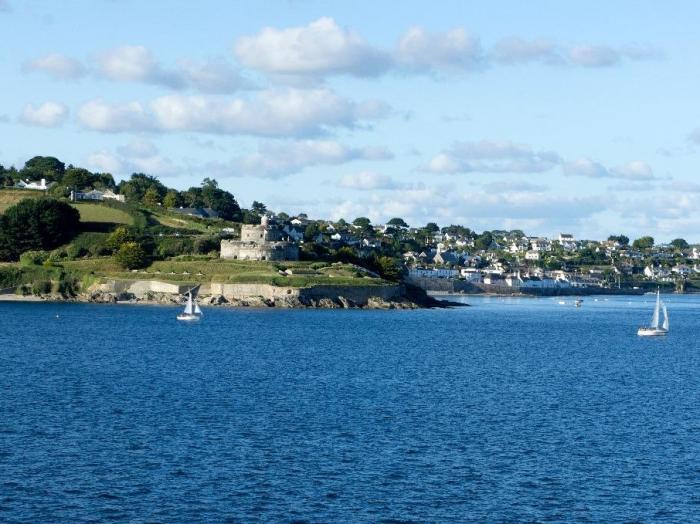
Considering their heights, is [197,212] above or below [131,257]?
above

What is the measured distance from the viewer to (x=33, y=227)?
141m

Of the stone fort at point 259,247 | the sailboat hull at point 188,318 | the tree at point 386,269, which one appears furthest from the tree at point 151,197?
the sailboat hull at point 188,318

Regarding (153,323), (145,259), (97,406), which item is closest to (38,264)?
(145,259)

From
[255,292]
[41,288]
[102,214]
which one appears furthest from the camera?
[102,214]

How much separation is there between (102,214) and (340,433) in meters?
126

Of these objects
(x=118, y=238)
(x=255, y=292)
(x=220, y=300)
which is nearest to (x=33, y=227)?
(x=118, y=238)

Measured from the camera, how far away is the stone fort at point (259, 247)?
137000mm

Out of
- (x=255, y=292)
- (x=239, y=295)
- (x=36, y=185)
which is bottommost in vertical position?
(x=239, y=295)

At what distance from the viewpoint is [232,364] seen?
198 ft

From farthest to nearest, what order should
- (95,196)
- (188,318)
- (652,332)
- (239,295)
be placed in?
1. (95,196)
2. (239,295)
3. (188,318)
4. (652,332)

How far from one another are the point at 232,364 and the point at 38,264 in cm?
7978

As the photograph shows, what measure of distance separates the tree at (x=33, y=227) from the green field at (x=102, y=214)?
8.22 meters

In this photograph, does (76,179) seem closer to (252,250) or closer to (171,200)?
(171,200)

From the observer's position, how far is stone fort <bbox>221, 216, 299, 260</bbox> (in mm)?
137000
